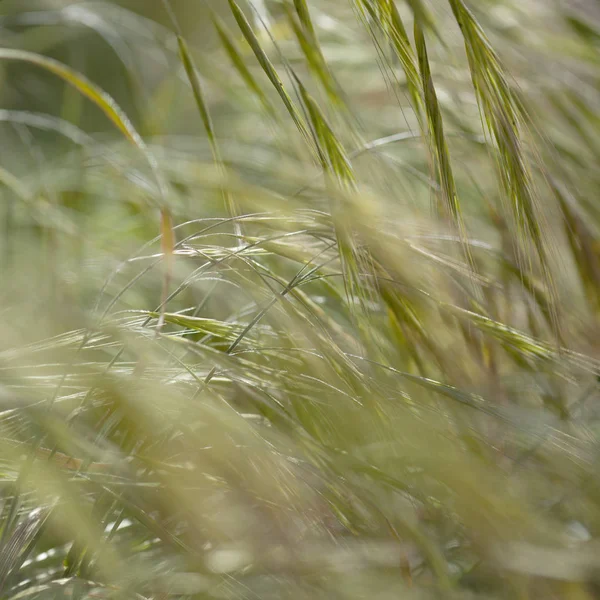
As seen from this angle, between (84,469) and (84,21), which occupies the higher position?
(84,21)

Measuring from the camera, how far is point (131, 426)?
1.08ft

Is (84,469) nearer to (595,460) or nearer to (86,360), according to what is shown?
(86,360)

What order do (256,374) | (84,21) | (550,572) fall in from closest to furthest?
1. (550,572)
2. (256,374)
3. (84,21)

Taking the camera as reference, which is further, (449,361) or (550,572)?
(449,361)

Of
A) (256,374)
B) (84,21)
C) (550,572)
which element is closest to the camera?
(550,572)

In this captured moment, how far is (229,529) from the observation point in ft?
0.93

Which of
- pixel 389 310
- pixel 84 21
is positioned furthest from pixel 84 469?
pixel 84 21

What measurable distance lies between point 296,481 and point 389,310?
11cm

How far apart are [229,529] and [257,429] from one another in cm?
5

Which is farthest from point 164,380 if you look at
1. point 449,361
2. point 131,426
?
point 449,361

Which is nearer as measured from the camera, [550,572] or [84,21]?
[550,572]

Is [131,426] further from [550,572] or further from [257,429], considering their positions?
[550,572]

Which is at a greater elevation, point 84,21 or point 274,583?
point 84,21

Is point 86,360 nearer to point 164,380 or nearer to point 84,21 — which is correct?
point 164,380
